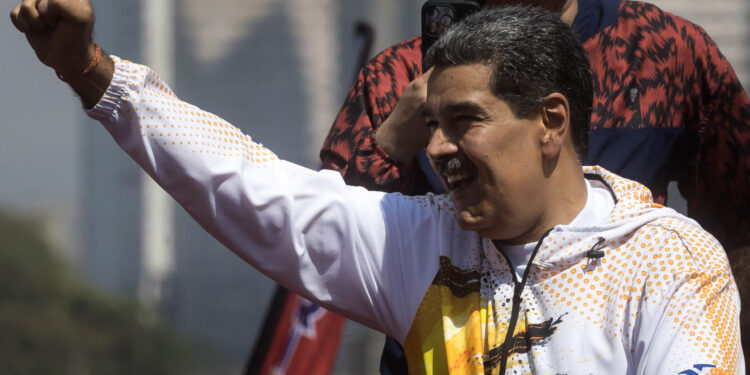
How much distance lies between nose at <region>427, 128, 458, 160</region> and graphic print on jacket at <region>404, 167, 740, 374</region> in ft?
0.71

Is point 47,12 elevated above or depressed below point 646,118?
above

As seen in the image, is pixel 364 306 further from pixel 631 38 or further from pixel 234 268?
pixel 234 268

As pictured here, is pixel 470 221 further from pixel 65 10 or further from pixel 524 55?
pixel 65 10

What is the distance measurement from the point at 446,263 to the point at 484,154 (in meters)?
0.26

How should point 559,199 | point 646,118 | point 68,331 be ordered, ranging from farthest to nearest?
point 68,331 → point 646,118 → point 559,199

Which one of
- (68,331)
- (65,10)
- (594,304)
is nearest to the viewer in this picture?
(65,10)

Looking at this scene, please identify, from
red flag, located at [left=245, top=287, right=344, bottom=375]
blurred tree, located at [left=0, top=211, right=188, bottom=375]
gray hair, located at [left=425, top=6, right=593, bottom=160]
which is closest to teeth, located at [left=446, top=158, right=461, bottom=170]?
gray hair, located at [left=425, top=6, right=593, bottom=160]

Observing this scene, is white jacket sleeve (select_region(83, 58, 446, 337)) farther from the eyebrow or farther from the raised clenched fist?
the eyebrow

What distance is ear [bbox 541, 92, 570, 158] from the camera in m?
2.50

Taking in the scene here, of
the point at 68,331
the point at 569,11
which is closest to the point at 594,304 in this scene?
the point at 569,11

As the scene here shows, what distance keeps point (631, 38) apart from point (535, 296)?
2.83 feet

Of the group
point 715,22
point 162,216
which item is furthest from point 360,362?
point 162,216

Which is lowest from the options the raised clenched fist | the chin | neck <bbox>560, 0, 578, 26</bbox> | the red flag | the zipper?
the red flag

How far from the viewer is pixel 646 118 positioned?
9.87 feet
